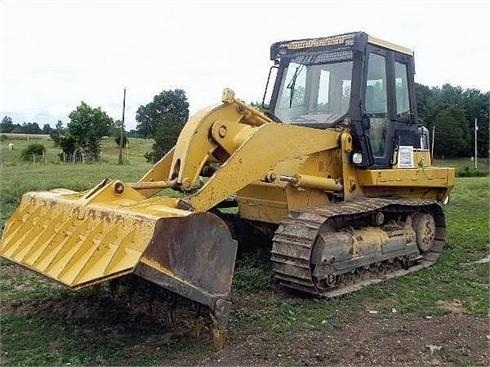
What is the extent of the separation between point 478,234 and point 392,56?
3.89m

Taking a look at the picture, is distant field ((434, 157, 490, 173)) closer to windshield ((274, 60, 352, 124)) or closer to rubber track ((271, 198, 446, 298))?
windshield ((274, 60, 352, 124))

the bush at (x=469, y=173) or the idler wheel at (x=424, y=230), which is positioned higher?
the bush at (x=469, y=173)

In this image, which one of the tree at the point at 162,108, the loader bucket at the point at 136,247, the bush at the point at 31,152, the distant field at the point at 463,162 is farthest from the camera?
the tree at the point at 162,108

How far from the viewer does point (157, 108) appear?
187 feet

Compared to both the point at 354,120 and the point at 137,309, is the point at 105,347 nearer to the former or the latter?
the point at 137,309

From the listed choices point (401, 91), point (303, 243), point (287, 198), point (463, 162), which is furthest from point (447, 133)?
point (303, 243)

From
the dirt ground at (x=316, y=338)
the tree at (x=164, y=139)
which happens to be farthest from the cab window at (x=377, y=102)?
the tree at (x=164, y=139)

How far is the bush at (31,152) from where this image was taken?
114 feet

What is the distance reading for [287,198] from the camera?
7152 millimetres

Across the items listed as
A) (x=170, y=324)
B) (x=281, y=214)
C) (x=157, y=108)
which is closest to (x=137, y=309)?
(x=170, y=324)

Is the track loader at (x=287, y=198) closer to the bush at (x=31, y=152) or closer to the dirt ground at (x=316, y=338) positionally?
the dirt ground at (x=316, y=338)

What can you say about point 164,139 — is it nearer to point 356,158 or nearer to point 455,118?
point 455,118

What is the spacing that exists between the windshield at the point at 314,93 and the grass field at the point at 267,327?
2.07 metres

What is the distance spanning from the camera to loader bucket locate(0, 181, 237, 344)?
462cm
